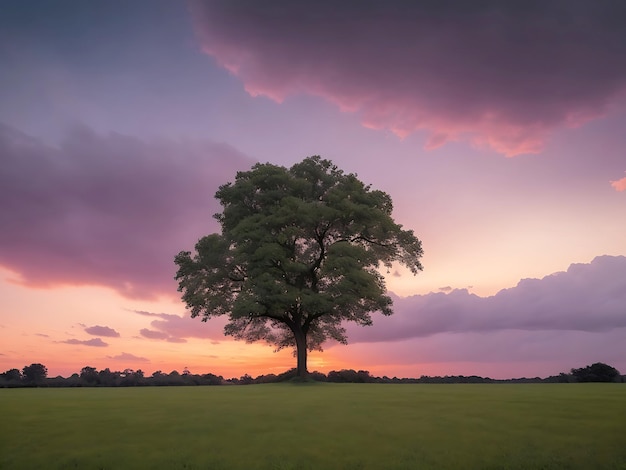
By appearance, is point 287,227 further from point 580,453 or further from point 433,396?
point 580,453

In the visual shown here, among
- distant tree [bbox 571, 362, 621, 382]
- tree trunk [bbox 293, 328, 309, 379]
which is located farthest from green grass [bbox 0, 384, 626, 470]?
tree trunk [bbox 293, 328, 309, 379]

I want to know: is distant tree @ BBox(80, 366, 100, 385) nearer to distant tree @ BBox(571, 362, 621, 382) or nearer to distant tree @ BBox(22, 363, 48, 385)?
distant tree @ BBox(22, 363, 48, 385)

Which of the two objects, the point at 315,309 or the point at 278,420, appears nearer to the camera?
the point at 278,420

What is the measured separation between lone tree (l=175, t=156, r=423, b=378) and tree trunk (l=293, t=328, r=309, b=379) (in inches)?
3.7

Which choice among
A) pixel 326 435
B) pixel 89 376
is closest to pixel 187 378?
pixel 89 376

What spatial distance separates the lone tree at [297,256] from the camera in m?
41.6

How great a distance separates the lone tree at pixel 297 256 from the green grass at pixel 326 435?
67.1ft

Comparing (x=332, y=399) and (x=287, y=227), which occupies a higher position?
(x=287, y=227)

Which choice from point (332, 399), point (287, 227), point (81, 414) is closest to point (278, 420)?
Result: point (332, 399)

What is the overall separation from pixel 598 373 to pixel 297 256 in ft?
85.6

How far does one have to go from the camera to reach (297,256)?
4641 cm

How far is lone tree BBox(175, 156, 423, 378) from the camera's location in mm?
41625

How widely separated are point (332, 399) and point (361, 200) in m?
24.4

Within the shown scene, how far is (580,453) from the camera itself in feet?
43.7
